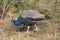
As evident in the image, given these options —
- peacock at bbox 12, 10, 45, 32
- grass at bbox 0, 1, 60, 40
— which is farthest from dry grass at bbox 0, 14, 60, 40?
peacock at bbox 12, 10, 45, 32

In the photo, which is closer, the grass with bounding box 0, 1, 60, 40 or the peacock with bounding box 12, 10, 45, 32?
the grass with bounding box 0, 1, 60, 40

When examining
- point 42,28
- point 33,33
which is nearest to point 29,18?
point 42,28

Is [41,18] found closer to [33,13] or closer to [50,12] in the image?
[33,13]

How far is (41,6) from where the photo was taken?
6.99 metres

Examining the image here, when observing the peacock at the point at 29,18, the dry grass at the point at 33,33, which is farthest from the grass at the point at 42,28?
the peacock at the point at 29,18

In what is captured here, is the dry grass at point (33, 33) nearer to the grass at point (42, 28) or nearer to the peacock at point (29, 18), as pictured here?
the grass at point (42, 28)

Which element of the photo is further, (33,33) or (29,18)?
(29,18)

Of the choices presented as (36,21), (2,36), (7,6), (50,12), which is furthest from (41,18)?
(2,36)

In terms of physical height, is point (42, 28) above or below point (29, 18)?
below

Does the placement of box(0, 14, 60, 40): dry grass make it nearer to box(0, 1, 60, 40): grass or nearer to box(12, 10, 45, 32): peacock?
box(0, 1, 60, 40): grass

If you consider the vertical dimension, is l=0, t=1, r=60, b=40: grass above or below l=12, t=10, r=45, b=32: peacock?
below

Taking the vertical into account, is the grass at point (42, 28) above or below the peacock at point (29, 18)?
below

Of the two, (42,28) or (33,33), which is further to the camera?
(42,28)

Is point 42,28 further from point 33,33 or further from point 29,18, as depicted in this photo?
point 33,33
